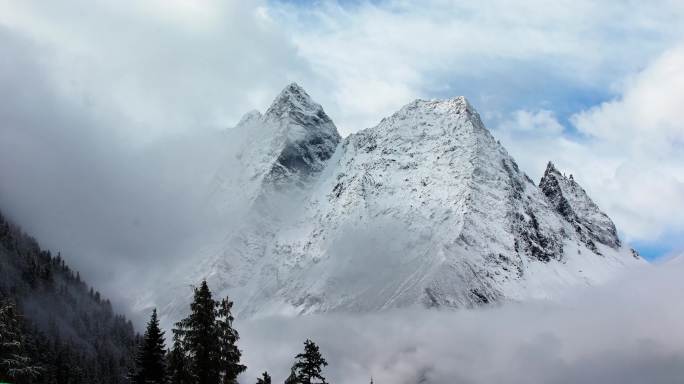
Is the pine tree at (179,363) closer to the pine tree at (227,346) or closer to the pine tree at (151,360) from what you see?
the pine tree at (151,360)

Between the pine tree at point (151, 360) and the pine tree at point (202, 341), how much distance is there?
1605mm

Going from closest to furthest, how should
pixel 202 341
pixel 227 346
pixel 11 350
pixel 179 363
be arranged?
pixel 11 350, pixel 179 363, pixel 202 341, pixel 227 346

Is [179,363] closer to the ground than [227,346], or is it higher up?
closer to the ground

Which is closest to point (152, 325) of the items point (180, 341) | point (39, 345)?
point (180, 341)

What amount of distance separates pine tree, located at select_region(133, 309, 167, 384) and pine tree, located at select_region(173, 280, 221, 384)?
161 centimetres

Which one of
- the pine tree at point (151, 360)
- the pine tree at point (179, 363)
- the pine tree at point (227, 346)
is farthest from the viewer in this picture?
the pine tree at point (151, 360)

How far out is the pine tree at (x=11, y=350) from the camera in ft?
146

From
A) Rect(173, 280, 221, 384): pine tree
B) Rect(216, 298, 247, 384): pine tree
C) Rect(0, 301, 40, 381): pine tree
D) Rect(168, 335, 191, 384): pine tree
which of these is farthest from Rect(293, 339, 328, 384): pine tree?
Rect(0, 301, 40, 381): pine tree

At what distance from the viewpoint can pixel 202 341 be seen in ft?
157

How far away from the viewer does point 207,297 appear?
48156 mm

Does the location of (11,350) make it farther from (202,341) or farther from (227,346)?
(227,346)

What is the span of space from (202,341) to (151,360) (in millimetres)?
3045

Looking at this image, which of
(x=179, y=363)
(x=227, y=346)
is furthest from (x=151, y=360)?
(x=227, y=346)

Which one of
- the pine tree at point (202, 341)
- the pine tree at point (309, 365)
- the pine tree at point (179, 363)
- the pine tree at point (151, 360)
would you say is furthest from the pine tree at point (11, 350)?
the pine tree at point (309, 365)
